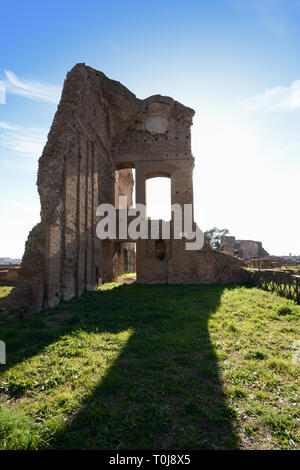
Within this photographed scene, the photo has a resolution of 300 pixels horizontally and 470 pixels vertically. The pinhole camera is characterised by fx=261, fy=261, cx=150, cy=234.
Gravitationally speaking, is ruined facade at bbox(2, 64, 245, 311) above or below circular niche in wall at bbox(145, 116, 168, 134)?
below

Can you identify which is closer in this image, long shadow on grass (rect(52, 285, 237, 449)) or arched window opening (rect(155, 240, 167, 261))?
long shadow on grass (rect(52, 285, 237, 449))

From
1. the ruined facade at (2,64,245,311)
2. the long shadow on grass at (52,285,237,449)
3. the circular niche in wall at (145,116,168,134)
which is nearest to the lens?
the long shadow on grass at (52,285,237,449)

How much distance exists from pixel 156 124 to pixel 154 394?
1598 cm

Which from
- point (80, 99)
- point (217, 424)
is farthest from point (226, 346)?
point (80, 99)

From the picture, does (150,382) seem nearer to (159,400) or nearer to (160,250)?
(159,400)

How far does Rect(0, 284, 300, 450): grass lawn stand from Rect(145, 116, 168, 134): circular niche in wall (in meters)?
12.7

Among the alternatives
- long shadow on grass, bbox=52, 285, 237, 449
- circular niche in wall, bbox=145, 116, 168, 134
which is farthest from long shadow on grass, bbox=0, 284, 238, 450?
circular niche in wall, bbox=145, 116, 168, 134

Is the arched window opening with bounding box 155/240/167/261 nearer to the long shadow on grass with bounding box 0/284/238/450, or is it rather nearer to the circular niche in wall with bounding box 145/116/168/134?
the circular niche in wall with bounding box 145/116/168/134

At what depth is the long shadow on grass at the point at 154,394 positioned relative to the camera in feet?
9.03

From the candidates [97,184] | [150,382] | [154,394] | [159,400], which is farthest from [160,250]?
[159,400]

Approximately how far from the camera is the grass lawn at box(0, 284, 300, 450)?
9.18 feet

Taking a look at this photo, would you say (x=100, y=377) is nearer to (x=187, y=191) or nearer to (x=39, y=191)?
(x=39, y=191)

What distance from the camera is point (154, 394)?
356cm

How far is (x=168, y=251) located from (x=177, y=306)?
6.33 meters
